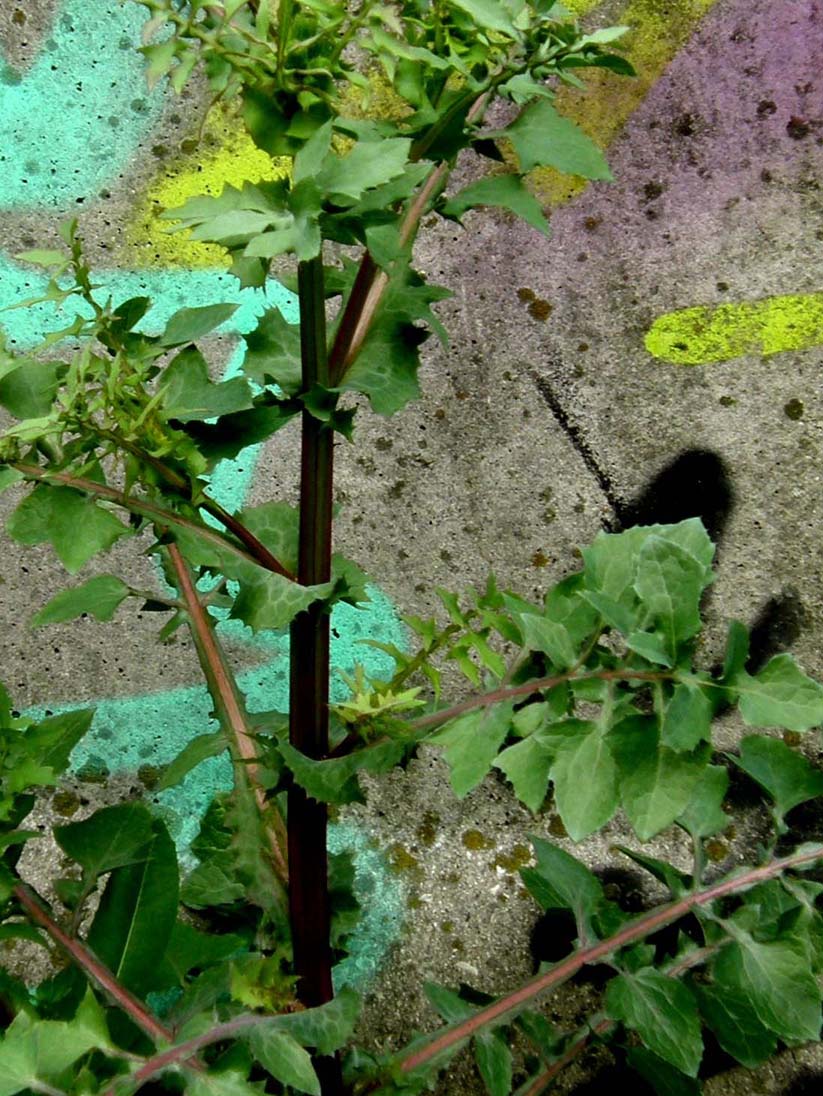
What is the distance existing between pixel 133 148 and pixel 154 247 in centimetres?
15

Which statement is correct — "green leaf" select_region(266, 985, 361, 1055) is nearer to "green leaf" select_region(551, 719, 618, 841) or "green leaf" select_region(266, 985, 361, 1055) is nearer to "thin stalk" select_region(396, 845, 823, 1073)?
"thin stalk" select_region(396, 845, 823, 1073)

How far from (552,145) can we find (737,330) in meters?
0.80

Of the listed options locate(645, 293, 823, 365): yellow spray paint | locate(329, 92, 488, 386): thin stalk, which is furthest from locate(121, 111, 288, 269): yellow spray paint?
locate(329, 92, 488, 386): thin stalk

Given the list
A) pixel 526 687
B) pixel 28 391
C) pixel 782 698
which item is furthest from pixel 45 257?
pixel 782 698

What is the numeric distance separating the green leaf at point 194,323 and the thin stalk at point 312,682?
0.07 metres

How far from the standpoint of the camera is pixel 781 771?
3.62 feet

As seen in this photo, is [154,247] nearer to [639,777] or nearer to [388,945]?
[388,945]

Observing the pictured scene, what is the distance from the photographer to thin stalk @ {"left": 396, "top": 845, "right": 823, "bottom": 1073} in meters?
1.08

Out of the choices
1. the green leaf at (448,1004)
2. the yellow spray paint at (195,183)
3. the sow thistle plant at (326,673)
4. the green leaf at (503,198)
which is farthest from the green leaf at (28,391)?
the yellow spray paint at (195,183)

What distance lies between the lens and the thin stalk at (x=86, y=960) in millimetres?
972

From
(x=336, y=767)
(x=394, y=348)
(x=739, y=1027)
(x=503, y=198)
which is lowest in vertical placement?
(x=739, y=1027)

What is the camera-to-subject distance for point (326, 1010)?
3.09 feet

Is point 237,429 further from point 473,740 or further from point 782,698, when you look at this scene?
point 782,698

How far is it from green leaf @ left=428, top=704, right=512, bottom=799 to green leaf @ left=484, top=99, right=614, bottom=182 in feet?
1.34
